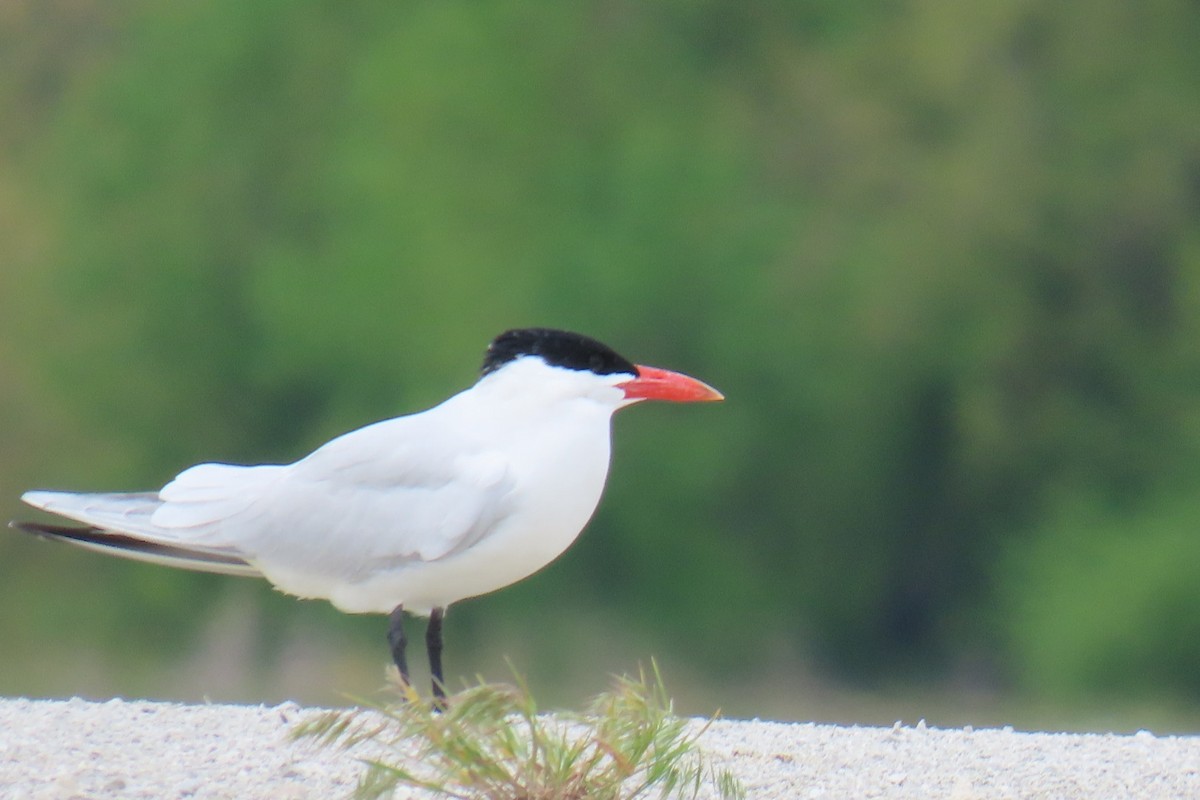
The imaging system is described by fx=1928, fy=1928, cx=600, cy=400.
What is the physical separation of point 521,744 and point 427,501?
108 cm

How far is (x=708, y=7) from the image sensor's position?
21.5 metres

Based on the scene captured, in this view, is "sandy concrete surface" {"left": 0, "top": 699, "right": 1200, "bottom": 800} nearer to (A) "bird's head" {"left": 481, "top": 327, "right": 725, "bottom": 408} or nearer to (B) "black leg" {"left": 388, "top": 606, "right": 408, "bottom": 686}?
(B) "black leg" {"left": 388, "top": 606, "right": 408, "bottom": 686}

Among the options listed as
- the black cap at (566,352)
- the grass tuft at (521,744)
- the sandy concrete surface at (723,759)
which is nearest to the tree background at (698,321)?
the sandy concrete surface at (723,759)

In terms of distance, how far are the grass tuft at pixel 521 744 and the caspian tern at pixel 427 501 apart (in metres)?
0.76

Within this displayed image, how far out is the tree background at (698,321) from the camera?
59.4ft

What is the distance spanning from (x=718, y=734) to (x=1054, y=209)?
1380 centimetres

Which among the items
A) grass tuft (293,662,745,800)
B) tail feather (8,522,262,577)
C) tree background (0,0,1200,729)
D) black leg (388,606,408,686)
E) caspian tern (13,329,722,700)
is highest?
tree background (0,0,1200,729)

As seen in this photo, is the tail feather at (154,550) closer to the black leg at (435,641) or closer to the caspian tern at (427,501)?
the caspian tern at (427,501)

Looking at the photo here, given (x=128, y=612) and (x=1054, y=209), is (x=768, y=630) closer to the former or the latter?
(x=1054, y=209)

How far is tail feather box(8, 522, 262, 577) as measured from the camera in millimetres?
5473

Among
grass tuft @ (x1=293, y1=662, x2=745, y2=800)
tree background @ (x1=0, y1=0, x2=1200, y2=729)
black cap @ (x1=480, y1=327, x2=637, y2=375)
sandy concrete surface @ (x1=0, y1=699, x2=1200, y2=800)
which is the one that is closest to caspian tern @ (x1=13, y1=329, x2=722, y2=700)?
black cap @ (x1=480, y1=327, x2=637, y2=375)

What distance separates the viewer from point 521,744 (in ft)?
13.9

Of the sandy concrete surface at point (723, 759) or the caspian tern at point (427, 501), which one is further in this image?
the caspian tern at point (427, 501)

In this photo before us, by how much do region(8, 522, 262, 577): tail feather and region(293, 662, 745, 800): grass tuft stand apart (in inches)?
48.5
